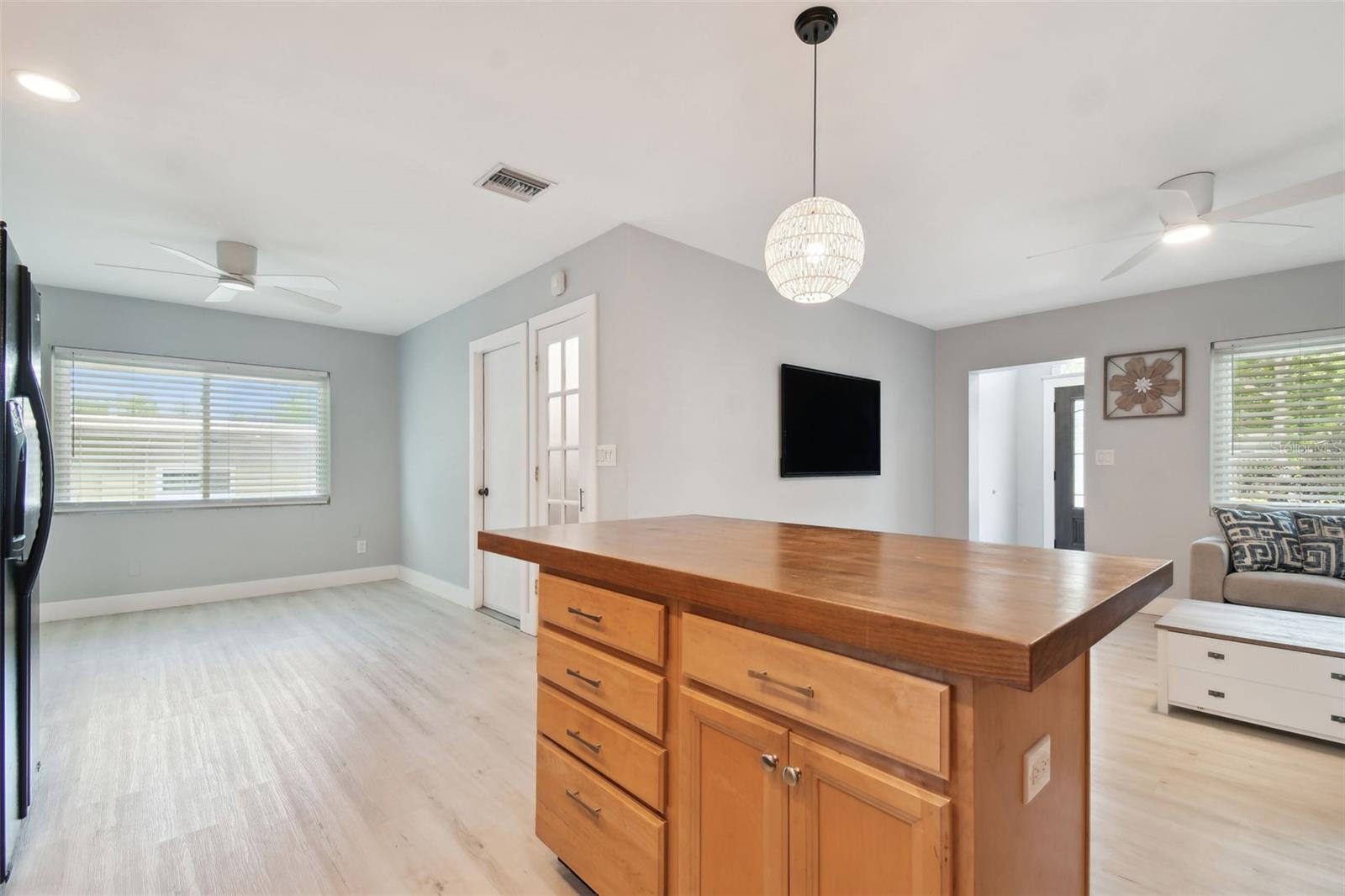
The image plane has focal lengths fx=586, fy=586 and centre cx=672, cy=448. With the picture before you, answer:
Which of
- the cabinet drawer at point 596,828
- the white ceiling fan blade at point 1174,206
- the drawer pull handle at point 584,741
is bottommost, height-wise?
the cabinet drawer at point 596,828

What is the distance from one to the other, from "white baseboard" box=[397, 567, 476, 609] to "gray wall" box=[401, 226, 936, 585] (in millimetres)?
85

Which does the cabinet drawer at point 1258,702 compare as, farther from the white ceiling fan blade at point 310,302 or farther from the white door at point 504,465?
the white ceiling fan blade at point 310,302

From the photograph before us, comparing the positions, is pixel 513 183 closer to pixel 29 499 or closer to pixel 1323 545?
pixel 29 499

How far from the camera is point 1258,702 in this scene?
2414 millimetres

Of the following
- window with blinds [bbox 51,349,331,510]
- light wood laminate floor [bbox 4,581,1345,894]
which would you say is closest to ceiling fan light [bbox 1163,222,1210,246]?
light wood laminate floor [bbox 4,581,1345,894]

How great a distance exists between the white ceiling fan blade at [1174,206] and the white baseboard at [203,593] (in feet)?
20.5

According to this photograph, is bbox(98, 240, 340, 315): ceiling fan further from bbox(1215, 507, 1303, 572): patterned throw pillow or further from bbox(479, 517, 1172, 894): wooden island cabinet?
bbox(1215, 507, 1303, 572): patterned throw pillow

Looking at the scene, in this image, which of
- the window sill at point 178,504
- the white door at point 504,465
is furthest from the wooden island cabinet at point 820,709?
the window sill at point 178,504

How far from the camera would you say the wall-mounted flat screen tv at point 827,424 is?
4.12 m

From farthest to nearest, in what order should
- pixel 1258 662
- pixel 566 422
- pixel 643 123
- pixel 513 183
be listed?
pixel 566 422 → pixel 513 183 → pixel 1258 662 → pixel 643 123

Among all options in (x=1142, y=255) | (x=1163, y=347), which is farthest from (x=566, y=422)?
(x=1163, y=347)

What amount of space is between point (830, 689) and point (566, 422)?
297 cm


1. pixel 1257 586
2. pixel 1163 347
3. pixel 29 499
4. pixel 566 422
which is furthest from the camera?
pixel 1163 347

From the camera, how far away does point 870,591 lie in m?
0.91
